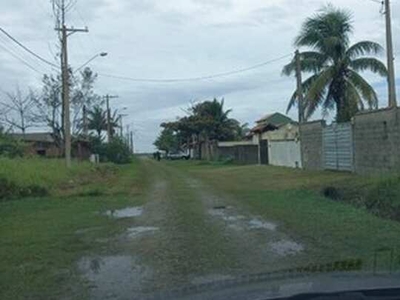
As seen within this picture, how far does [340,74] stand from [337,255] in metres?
29.6

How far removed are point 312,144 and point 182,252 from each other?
28.3 m

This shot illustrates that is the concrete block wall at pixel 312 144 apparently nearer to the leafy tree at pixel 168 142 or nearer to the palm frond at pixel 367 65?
the palm frond at pixel 367 65

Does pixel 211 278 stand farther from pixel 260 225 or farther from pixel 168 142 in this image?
pixel 168 142

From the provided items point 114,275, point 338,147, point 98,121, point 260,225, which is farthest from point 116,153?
point 114,275

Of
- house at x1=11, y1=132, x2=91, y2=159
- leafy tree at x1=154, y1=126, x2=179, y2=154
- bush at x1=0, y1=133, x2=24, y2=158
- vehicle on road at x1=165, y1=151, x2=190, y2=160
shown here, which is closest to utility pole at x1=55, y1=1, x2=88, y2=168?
bush at x1=0, y1=133, x2=24, y2=158

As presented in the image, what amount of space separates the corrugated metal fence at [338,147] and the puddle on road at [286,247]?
19.0 m

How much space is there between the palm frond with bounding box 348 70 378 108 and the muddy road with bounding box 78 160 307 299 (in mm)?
22356

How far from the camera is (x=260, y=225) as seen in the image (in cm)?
1453

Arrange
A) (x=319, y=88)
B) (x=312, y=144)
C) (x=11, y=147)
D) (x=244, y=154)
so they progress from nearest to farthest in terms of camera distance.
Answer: (x=319, y=88) → (x=312, y=144) → (x=11, y=147) → (x=244, y=154)

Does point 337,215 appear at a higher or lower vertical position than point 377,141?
lower

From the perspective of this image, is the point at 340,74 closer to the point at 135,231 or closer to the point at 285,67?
the point at 285,67

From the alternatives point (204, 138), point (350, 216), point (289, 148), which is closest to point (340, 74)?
point (289, 148)

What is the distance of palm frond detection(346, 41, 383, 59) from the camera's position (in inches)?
1515

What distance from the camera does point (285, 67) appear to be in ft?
139
